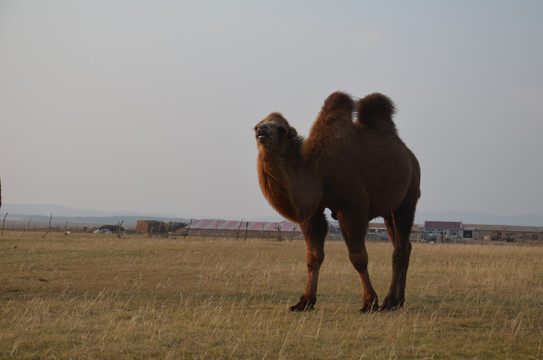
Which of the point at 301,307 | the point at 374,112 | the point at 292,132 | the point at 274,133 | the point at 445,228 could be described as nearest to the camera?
the point at 274,133

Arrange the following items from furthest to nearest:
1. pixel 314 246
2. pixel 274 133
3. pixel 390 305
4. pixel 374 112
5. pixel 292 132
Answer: pixel 374 112 → pixel 390 305 → pixel 314 246 → pixel 292 132 → pixel 274 133

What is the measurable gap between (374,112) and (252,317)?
465cm

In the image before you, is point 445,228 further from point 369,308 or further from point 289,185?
point 289,185

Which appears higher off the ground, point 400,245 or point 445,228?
point 445,228

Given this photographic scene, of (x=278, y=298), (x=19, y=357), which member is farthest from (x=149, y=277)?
(x=19, y=357)

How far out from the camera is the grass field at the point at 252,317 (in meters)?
6.16

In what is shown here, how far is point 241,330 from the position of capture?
7098mm

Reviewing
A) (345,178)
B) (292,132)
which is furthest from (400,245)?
(292,132)

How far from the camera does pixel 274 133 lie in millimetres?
7672

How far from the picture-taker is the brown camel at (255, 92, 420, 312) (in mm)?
7863

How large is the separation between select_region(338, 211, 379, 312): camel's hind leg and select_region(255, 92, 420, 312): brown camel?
0.05 ft

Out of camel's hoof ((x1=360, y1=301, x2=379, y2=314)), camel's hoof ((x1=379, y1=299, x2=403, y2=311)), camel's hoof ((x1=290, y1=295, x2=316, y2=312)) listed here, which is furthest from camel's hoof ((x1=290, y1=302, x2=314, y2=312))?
camel's hoof ((x1=379, y1=299, x2=403, y2=311))

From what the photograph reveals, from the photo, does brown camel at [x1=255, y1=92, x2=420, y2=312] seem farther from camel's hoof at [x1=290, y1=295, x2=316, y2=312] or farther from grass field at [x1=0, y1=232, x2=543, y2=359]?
grass field at [x1=0, y1=232, x2=543, y2=359]

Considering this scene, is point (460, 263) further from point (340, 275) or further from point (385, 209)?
point (385, 209)
